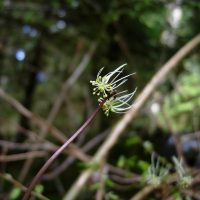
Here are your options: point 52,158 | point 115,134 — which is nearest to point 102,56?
point 115,134

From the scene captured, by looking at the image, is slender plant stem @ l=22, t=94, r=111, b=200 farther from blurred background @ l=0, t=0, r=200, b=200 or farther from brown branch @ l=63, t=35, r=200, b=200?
blurred background @ l=0, t=0, r=200, b=200

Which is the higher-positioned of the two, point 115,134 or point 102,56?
point 102,56

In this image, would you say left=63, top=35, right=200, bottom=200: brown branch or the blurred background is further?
the blurred background

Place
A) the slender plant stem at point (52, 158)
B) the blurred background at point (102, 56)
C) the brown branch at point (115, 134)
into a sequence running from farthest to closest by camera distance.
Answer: the blurred background at point (102, 56)
the brown branch at point (115, 134)
the slender plant stem at point (52, 158)

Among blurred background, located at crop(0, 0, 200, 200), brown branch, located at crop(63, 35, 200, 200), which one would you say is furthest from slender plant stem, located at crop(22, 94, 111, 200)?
blurred background, located at crop(0, 0, 200, 200)

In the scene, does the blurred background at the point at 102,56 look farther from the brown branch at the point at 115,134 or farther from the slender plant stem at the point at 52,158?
the slender plant stem at the point at 52,158

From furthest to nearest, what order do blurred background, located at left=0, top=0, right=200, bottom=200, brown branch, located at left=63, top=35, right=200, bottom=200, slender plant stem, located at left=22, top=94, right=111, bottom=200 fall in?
1. blurred background, located at left=0, top=0, right=200, bottom=200
2. brown branch, located at left=63, top=35, right=200, bottom=200
3. slender plant stem, located at left=22, top=94, right=111, bottom=200

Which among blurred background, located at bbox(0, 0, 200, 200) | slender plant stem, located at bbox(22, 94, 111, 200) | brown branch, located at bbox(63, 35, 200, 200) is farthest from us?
blurred background, located at bbox(0, 0, 200, 200)

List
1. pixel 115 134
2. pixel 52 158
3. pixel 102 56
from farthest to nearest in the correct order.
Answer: pixel 102 56 < pixel 115 134 < pixel 52 158

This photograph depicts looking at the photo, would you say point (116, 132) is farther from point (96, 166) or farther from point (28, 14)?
point (28, 14)

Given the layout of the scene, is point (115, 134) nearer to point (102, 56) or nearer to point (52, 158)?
point (52, 158)

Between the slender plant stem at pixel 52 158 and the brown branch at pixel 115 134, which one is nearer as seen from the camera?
the slender plant stem at pixel 52 158

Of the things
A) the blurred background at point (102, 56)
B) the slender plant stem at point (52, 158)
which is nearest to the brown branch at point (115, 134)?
the blurred background at point (102, 56)
